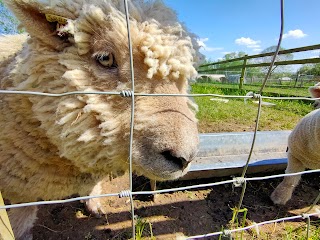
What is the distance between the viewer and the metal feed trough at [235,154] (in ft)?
9.79

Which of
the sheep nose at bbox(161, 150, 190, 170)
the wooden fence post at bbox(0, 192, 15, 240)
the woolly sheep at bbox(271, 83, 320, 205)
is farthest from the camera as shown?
the woolly sheep at bbox(271, 83, 320, 205)

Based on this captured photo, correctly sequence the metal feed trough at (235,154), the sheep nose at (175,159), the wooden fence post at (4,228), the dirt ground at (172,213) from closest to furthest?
the wooden fence post at (4,228) → the sheep nose at (175,159) → the dirt ground at (172,213) → the metal feed trough at (235,154)

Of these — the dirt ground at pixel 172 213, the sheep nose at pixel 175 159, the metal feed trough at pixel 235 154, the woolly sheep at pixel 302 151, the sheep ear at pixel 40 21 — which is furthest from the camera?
the metal feed trough at pixel 235 154

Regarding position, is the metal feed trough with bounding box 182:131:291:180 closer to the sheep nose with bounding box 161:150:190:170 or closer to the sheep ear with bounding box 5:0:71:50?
the sheep nose with bounding box 161:150:190:170

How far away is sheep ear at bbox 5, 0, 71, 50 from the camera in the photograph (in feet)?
4.80

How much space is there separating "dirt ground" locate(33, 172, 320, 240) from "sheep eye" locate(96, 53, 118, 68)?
1.34m

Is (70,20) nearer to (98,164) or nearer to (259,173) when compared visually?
(98,164)

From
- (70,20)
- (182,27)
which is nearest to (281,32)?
(182,27)

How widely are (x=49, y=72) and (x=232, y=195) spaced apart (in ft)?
7.64

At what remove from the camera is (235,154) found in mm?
3566

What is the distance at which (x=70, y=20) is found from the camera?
151 cm

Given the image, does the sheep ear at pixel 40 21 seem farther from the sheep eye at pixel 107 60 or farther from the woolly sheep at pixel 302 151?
the woolly sheep at pixel 302 151

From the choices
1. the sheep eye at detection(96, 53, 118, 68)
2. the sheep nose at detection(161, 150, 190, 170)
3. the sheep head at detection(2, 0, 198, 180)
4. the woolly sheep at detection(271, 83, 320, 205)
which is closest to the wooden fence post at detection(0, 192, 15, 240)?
the sheep head at detection(2, 0, 198, 180)

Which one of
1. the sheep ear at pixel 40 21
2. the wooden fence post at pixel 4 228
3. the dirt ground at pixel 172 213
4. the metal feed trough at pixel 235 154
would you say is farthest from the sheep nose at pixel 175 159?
the metal feed trough at pixel 235 154
